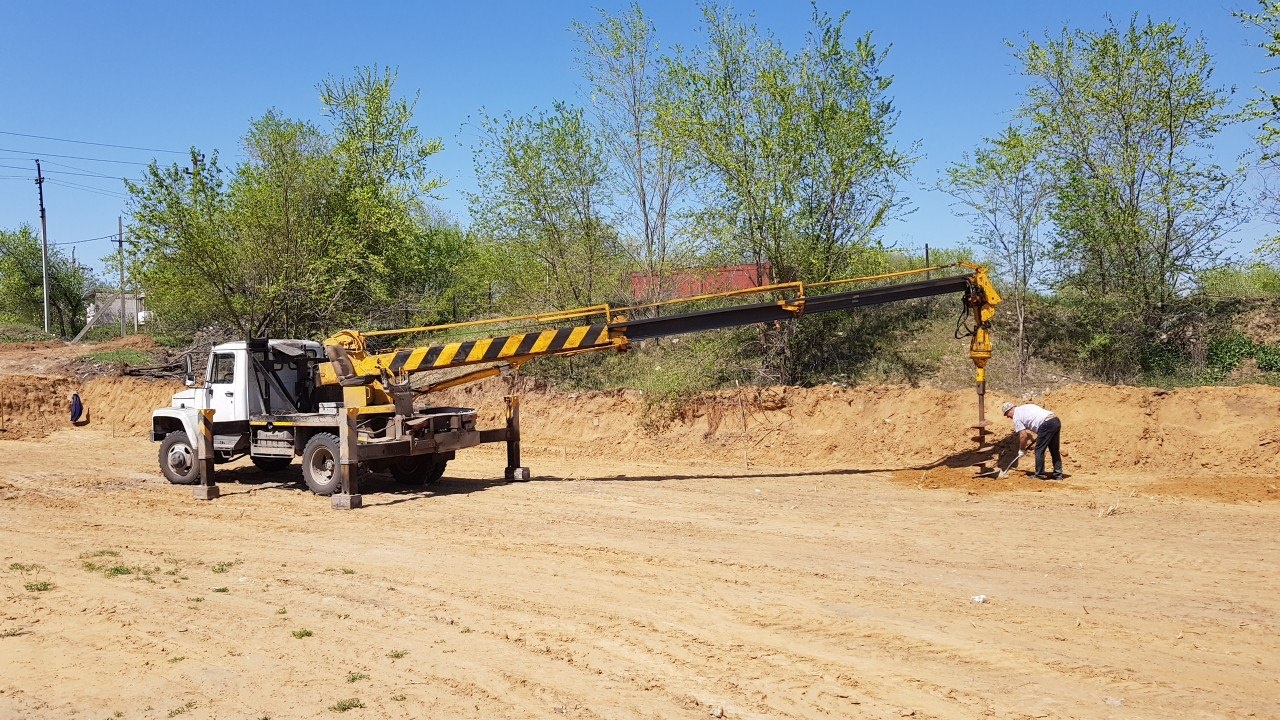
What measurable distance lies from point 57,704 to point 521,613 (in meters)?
3.29

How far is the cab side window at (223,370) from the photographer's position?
14955 mm

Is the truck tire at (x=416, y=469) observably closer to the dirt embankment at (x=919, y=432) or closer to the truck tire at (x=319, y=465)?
the truck tire at (x=319, y=465)

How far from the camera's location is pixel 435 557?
972 cm

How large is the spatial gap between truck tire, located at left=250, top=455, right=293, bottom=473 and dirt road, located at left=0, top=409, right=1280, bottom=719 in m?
1.15

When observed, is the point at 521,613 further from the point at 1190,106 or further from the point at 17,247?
the point at 17,247

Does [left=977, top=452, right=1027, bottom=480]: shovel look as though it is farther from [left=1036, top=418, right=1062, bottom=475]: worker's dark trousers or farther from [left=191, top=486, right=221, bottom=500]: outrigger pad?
[left=191, top=486, right=221, bottom=500]: outrigger pad

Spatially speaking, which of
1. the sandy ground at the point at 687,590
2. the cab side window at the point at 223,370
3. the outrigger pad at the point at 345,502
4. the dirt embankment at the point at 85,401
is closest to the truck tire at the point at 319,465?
the sandy ground at the point at 687,590

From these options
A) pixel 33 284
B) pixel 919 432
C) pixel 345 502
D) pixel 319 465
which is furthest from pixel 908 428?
pixel 33 284

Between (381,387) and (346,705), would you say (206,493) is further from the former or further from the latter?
(346,705)

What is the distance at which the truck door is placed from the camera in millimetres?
14852

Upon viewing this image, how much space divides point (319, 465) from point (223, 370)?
105 inches

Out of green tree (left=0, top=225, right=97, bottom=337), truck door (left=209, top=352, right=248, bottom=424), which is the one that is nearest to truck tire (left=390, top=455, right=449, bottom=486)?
truck door (left=209, top=352, right=248, bottom=424)

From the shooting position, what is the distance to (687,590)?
26.6ft

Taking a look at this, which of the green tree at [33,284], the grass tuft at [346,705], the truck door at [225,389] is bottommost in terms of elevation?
the grass tuft at [346,705]
